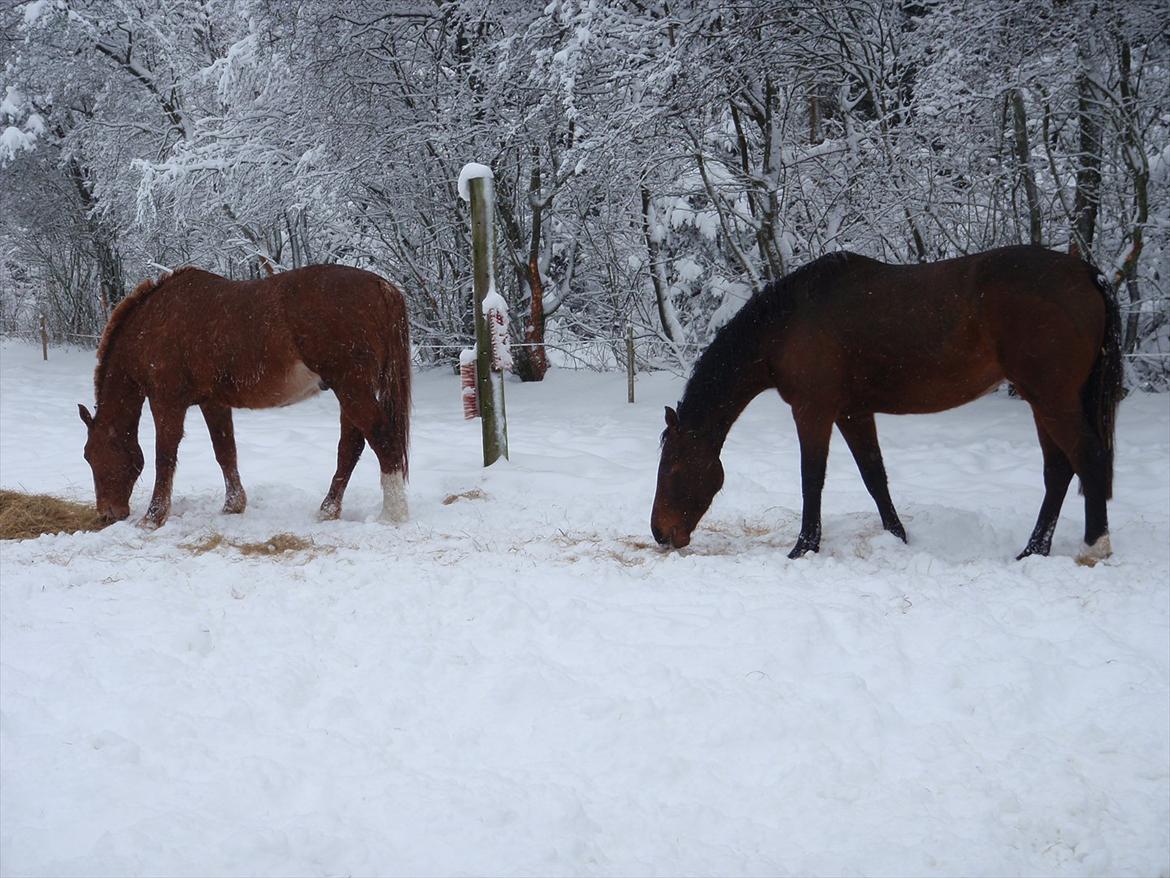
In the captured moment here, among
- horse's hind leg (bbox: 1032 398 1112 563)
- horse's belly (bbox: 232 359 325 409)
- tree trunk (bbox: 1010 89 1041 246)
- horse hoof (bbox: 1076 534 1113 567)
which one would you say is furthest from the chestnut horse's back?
tree trunk (bbox: 1010 89 1041 246)

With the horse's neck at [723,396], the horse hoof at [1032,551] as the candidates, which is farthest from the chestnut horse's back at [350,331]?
the horse hoof at [1032,551]

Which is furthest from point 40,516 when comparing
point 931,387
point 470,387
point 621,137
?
point 931,387

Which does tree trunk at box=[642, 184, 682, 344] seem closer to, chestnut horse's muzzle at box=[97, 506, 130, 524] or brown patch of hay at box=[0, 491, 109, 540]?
chestnut horse's muzzle at box=[97, 506, 130, 524]

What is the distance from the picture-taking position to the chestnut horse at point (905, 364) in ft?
14.6

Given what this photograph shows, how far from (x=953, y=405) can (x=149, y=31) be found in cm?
1613

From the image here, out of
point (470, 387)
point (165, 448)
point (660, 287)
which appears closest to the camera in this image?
point (165, 448)

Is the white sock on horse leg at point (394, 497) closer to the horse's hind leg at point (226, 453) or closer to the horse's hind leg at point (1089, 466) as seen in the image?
the horse's hind leg at point (226, 453)

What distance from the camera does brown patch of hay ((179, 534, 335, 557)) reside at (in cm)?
498

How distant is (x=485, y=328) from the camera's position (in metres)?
6.82

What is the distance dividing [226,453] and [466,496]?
1704 millimetres

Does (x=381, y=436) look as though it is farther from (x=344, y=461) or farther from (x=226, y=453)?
(x=226, y=453)

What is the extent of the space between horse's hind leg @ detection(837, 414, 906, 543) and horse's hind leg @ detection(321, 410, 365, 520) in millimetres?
3259

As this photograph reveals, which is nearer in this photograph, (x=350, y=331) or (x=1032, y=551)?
(x=1032, y=551)

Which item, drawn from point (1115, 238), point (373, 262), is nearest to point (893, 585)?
point (1115, 238)
